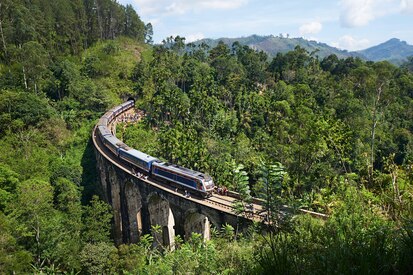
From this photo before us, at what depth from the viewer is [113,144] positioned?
130 ft

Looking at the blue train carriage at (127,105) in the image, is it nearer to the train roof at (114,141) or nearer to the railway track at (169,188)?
the railway track at (169,188)

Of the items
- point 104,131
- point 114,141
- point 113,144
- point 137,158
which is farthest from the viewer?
point 104,131

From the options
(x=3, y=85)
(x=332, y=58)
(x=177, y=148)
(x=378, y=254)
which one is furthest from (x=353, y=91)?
(x=378, y=254)

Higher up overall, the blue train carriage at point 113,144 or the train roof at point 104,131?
the train roof at point 104,131

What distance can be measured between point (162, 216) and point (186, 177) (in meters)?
5.63

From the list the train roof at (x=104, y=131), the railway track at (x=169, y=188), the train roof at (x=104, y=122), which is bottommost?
the railway track at (x=169, y=188)

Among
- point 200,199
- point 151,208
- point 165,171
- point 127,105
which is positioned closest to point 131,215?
point 151,208

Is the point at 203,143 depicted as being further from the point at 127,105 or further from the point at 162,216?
the point at 127,105

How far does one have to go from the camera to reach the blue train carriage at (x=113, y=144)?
127ft

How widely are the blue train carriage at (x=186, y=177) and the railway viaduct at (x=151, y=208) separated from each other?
2.47 ft

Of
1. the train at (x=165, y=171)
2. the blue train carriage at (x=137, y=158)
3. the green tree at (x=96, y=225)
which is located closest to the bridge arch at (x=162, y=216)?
the train at (x=165, y=171)

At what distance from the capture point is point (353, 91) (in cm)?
6347

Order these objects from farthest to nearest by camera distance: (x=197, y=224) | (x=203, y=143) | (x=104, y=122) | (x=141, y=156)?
(x=104, y=122), (x=203, y=143), (x=141, y=156), (x=197, y=224)

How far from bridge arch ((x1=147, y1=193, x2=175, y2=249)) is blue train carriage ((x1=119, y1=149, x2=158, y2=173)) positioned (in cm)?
312
